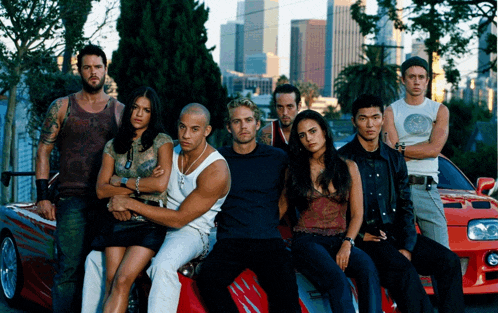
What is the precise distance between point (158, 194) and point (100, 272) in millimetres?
632

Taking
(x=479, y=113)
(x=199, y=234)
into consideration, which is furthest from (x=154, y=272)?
(x=479, y=113)

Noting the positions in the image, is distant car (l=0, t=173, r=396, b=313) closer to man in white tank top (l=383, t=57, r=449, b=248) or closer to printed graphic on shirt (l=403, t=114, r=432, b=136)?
man in white tank top (l=383, t=57, r=449, b=248)

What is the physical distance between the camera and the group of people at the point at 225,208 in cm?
396

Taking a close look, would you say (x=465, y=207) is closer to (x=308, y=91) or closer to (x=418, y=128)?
(x=418, y=128)

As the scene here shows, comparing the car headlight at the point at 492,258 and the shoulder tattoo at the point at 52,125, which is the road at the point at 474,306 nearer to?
the car headlight at the point at 492,258

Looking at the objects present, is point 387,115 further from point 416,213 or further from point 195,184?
point 195,184

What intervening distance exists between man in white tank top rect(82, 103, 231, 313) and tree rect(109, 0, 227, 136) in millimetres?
18900

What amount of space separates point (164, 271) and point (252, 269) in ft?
1.96

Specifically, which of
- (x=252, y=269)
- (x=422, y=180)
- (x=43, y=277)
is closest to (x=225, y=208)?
(x=252, y=269)

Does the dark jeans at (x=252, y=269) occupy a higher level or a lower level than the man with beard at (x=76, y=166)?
lower

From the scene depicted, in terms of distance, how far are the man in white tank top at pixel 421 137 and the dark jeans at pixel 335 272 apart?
1.23 m

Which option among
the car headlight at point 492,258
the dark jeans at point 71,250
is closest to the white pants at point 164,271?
the dark jeans at point 71,250

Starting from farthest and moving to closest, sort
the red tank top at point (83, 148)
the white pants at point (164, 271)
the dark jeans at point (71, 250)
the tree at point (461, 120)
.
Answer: the tree at point (461, 120) < the red tank top at point (83, 148) < the dark jeans at point (71, 250) < the white pants at point (164, 271)

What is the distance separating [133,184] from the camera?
4.21m
